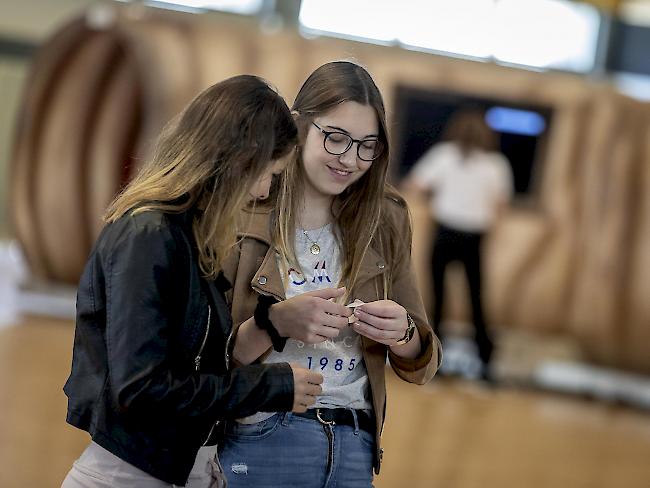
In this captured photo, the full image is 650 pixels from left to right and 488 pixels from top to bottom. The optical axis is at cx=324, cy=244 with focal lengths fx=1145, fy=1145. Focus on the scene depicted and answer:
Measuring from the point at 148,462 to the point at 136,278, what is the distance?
1.02 ft

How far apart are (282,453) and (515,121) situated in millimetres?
7880

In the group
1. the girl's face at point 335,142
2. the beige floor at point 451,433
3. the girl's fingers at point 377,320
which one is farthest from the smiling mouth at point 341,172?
the beige floor at point 451,433

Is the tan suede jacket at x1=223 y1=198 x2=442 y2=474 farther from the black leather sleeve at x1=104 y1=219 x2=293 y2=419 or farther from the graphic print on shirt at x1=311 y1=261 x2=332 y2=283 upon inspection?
the black leather sleeve at x1=104 y1=219 x2=293 y2=419

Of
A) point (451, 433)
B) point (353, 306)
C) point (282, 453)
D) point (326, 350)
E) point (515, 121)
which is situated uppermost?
point (515, 121)

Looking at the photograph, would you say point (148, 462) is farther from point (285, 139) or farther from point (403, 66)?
point (403, 66)

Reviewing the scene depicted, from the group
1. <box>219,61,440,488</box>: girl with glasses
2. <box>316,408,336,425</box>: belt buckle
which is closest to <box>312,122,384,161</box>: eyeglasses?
<box>219,61,440,488</box>: girl with glasses

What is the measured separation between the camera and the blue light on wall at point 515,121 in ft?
31.6

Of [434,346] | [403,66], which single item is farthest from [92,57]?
[434,346]

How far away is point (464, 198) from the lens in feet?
26.8

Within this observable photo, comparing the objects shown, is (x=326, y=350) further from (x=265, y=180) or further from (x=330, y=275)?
(x=265, y=180)

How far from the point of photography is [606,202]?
939 cm

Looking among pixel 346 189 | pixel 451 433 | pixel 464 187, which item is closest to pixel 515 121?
pixel 464 187

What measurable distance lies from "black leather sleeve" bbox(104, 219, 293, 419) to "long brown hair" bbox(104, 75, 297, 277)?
6cm

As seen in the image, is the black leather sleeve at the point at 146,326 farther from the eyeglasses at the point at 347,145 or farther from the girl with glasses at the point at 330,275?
the eyeglasses at the point at 347,145
